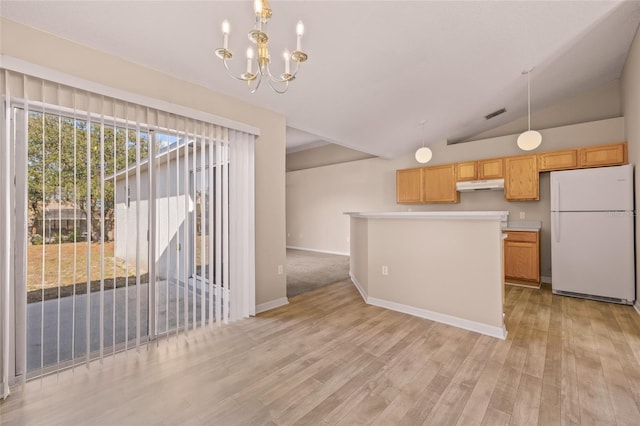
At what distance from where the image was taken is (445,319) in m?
2.90

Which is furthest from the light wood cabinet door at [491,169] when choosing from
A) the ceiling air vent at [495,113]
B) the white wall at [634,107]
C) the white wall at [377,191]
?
the white wall at [634,107]

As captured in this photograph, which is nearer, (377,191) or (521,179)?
(521,179)

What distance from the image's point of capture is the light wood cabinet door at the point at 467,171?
5.23 m

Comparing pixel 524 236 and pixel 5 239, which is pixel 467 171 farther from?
pixel 5 239

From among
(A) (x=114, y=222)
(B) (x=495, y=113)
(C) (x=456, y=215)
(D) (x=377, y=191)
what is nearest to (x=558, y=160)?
(B) (x=495, y=113)

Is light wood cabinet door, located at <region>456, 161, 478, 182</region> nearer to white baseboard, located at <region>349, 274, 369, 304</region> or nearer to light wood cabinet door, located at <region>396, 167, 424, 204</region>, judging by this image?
light wood cabinet door, located at <region>396, 167, 424, 204</region>

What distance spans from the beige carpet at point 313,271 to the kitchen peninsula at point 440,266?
3.58 feet

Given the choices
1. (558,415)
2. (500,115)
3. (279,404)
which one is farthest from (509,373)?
(500,115)

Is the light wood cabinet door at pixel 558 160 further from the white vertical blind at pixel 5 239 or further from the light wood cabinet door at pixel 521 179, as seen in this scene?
the white vertical blind at pixel 5 239

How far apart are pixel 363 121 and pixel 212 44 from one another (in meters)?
2.54

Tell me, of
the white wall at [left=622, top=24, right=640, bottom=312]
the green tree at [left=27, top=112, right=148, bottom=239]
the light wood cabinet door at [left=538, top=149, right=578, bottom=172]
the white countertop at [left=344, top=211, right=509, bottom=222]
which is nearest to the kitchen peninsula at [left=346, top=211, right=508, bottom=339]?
the white countertop at [left=344, top=211, right=509, bottom=222]

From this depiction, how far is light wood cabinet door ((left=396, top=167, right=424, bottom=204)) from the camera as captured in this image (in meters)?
5.98

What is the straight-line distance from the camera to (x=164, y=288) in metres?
2.53

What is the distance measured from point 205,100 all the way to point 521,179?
202 inches
